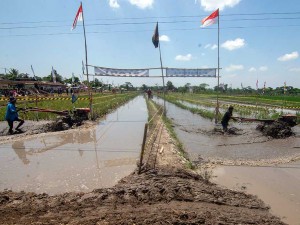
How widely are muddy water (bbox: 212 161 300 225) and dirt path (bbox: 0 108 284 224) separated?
492 millimetres

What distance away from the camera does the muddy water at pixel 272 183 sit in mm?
5406

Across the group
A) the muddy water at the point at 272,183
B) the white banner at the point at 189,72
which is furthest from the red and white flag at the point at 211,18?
the muddy water at the point at 272,183

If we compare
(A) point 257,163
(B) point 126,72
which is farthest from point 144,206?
(B) point 126,72

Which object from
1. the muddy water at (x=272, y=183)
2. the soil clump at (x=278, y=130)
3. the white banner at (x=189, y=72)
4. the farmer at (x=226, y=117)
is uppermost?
the white banner at (x=189, y=72)

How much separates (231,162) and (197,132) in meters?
6.21

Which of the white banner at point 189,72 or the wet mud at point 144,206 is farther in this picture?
the white banner at point 189,72

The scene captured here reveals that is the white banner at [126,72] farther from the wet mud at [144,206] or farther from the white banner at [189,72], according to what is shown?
the wet mud at [144,206]

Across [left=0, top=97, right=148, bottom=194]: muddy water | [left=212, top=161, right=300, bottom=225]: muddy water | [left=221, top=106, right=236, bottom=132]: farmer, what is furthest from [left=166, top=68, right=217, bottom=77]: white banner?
[left=212, top=161, right=300, bottom=225]: muddy water

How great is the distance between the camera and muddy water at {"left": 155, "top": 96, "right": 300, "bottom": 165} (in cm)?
925

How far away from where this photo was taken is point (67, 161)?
822 cm

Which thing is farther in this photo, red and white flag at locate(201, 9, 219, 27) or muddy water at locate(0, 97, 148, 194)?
red and white flag at locate(201, 9, 219, 27)

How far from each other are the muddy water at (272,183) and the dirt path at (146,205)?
0.49 metres

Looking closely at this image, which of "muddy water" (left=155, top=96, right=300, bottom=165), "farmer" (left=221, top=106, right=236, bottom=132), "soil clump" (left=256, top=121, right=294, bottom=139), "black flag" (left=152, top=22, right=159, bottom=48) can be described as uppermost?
"black flag" (left=152, top=22, right=159, bottom=48)

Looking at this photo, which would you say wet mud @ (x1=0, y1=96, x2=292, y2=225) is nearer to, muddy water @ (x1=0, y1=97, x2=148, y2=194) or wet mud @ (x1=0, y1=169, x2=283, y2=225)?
wet mud @ (x1=0, y1=169, x2=283, y2=225)
